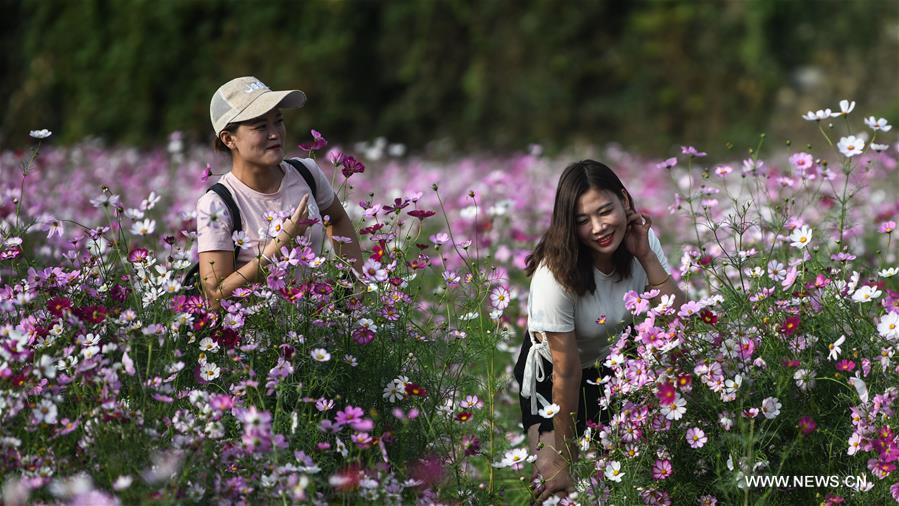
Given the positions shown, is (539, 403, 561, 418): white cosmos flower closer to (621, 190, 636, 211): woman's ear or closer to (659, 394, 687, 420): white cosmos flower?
(659, 394, 687, 420): white cosmos flower

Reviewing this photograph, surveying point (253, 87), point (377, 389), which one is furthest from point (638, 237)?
point (253, 87)

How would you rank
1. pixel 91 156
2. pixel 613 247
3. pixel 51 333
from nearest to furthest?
pixel 51 333 < pixel 613 247 < pixel 91 156

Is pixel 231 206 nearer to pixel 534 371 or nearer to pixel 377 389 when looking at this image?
pixel 377 389

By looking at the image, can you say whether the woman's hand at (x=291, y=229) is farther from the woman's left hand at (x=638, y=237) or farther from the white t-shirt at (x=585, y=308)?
the woman's left hand at (x=638, y=237)

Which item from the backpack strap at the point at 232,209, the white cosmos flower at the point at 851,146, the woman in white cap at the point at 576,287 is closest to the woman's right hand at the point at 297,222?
the backpack strap at the point at 232,209

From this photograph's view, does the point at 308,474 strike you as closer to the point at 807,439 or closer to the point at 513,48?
the point at 807,439

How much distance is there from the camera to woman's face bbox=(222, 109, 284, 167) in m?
3.09

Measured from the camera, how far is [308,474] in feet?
8.15

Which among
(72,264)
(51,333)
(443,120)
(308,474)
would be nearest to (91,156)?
(443,120)

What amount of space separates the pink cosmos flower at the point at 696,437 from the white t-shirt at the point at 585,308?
0.41 meters

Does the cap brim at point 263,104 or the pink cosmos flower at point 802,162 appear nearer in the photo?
the cap brim at point 263,104

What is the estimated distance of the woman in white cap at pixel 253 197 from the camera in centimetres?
293

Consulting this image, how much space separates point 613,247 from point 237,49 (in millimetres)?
7821

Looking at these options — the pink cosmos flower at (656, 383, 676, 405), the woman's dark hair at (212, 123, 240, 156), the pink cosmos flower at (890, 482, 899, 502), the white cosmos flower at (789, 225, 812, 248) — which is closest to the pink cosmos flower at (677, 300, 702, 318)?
the pink cosmos flower at (656, 383, 676, 405)
